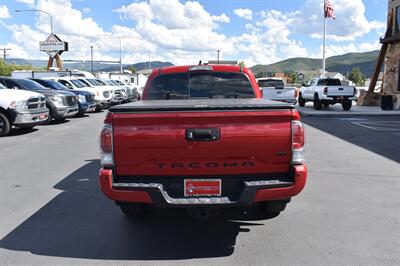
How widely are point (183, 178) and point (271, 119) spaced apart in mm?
1017

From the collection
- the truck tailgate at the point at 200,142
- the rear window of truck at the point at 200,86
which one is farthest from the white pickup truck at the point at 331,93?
the truck tailgate at the point at 200,142

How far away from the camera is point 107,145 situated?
12.4ft

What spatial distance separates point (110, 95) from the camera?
2195 cm

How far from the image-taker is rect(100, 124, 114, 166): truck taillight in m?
3.75

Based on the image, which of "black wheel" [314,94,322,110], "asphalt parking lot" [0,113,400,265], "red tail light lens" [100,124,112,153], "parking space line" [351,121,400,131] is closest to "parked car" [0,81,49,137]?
"asphalt parking lot" [0,113,400,265]

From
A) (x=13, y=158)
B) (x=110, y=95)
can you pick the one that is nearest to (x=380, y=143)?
(x=13, y=158)

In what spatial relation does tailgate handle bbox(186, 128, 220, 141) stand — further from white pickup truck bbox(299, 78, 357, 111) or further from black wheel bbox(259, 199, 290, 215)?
white pickup truck bbox(299, 78, 357, 111)

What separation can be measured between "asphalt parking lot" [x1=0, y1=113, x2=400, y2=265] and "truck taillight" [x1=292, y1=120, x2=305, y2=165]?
960 mm

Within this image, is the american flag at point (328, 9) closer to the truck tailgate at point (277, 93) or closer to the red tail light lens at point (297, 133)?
the truck tailgate at point (277, 93)

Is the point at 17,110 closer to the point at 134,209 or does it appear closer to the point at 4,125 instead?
the point at 4,125

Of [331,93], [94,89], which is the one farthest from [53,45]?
[331,93]

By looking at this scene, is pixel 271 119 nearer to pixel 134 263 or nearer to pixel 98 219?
pixel 134 263

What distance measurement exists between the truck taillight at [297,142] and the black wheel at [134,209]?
198 centimetres

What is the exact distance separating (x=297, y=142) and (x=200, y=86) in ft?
7.25
